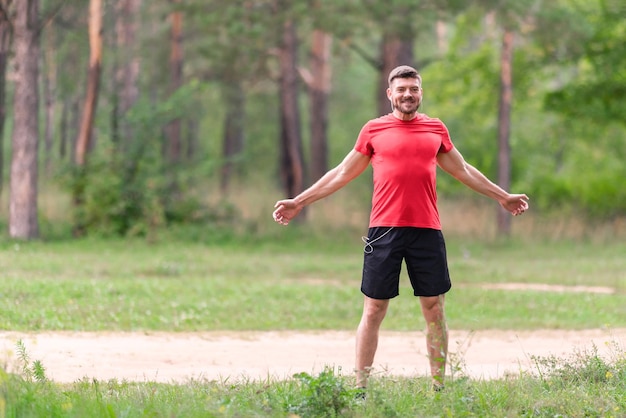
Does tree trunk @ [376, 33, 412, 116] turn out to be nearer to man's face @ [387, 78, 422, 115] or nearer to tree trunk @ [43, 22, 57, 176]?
tree trunk @ [43, 22, 57, 176]

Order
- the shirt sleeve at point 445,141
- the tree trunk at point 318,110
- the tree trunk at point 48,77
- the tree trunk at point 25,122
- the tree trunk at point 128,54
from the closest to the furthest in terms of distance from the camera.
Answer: the shirt sleeve at point 445,141 → the tree trunk at point 25,122 → the tree trunk at point 318,110 → the tree trunk at point 128,54 → the tree trunk at point 48,77

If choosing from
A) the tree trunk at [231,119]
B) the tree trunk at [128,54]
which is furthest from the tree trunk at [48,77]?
the tree trunk at [231,119]

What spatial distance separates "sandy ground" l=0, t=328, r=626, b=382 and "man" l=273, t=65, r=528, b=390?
1.08 meters

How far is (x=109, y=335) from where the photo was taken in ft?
35.7

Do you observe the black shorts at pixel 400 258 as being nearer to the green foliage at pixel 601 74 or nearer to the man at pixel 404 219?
the man at pixel 404 219

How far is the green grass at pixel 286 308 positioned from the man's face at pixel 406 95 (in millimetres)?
1821

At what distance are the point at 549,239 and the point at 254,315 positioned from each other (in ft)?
49.3

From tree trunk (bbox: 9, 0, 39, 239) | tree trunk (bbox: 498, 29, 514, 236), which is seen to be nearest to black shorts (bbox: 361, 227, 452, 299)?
tree trunk (bbox: 9, 0, 39, 239)

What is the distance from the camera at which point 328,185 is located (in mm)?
7254

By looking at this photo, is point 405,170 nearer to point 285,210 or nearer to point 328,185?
point 328,185

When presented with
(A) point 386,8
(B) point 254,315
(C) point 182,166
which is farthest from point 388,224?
(C) point 182,166

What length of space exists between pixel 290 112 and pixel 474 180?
2026cm

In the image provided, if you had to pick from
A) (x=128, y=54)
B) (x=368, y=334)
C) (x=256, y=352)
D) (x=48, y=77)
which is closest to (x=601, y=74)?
(x=128, y=54)

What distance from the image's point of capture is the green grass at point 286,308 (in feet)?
20.9
